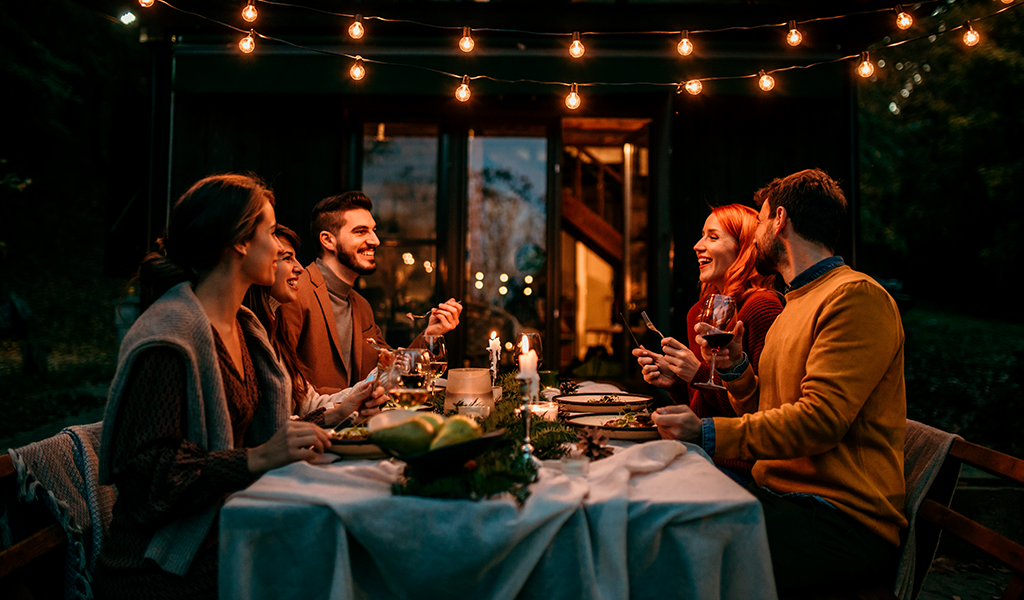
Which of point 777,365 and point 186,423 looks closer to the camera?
point 186,423

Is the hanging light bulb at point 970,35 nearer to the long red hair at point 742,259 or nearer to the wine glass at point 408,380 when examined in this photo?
the long red hair at point 742,259

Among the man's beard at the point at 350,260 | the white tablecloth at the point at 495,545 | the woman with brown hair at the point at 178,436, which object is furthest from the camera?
the man's beard at the point at 350,260

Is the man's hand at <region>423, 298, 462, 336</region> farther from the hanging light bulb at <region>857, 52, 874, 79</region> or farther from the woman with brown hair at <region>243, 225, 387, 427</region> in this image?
the hanging light bulb at <region>857, 52, 874, 79</region>

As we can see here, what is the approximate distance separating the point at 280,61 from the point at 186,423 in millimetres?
3535

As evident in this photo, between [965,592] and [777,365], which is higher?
[777,365]

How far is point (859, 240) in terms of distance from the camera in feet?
14.7

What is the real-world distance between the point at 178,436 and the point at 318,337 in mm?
1583

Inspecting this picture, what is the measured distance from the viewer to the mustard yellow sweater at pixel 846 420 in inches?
63.8

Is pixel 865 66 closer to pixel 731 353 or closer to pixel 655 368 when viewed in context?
pixel 731 353

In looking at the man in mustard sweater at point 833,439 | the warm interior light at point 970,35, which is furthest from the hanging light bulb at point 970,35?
the man in mustard sweater at point 833,439

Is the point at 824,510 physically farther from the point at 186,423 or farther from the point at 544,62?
the point at 544,62

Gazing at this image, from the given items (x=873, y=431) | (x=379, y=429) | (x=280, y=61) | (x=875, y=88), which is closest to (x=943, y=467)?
(x=873, y=431)

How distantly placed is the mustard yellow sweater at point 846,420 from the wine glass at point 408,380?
81 centimetres

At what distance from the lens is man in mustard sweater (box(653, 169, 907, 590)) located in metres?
1.61
